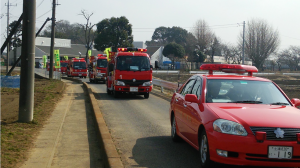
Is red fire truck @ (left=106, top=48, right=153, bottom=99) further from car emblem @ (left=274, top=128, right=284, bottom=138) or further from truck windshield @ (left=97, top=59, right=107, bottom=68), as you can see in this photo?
truck windshield @ (left=97, top=59, right=107, bottom=68)

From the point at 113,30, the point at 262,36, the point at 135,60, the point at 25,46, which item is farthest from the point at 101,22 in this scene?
the point at 25,46

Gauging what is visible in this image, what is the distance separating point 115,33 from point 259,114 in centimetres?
5579

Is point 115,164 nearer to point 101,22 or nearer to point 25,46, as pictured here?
point 25,46

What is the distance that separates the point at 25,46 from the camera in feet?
31.7

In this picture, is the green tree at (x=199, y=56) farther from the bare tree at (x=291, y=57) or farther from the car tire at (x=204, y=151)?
the car tire at (x=204, y=151)

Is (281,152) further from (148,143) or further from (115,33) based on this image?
(115,33)

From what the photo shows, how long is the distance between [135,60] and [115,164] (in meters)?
13.1

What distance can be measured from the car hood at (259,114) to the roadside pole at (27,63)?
18.7ft

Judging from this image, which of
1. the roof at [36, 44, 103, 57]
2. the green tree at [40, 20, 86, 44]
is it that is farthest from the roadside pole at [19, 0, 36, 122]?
the green tree at [40, 20, 86, 44]

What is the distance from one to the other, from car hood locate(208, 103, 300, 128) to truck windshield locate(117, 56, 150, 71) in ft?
41.0

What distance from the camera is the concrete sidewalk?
21.0 feet

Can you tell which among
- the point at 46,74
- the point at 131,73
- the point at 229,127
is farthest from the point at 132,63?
the point at 46,74

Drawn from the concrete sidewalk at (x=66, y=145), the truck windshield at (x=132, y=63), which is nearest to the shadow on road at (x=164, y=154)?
the concrete sidewalk at (x=66, y=145)

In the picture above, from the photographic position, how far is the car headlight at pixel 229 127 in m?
4.93
